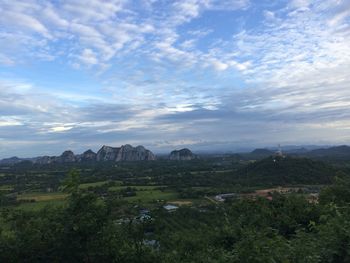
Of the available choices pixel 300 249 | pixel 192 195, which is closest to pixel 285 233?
pixel 300 249

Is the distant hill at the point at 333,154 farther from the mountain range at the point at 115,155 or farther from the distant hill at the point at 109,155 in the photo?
the distant hill at the point at 109,155

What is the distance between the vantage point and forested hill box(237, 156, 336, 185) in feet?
207

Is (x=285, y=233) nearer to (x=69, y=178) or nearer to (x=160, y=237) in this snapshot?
(x=160, y=237)

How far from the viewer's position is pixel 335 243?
23.4 ft

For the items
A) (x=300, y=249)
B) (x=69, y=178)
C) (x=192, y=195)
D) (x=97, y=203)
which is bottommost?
(x=192, y=195)

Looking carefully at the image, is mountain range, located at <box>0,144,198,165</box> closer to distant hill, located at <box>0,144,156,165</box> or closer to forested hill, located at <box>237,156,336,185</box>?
distant hill, located at <box>0,144,156,165</box>

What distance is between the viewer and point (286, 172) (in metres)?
67.6

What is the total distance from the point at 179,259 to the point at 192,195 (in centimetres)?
4506

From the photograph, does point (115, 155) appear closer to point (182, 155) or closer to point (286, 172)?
point (182, 155)

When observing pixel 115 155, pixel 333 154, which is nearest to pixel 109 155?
pixel 115 155

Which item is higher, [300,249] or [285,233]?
[300,249]

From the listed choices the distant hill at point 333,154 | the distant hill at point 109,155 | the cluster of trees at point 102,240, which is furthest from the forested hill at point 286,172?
the distant hill at point 109,155

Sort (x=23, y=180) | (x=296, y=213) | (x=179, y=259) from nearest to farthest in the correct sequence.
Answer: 1. (x=179, y=259)
2. (x=296, y=213)
3. (x=23, y=180)

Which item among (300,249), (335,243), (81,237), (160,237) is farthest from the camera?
(160,237)
